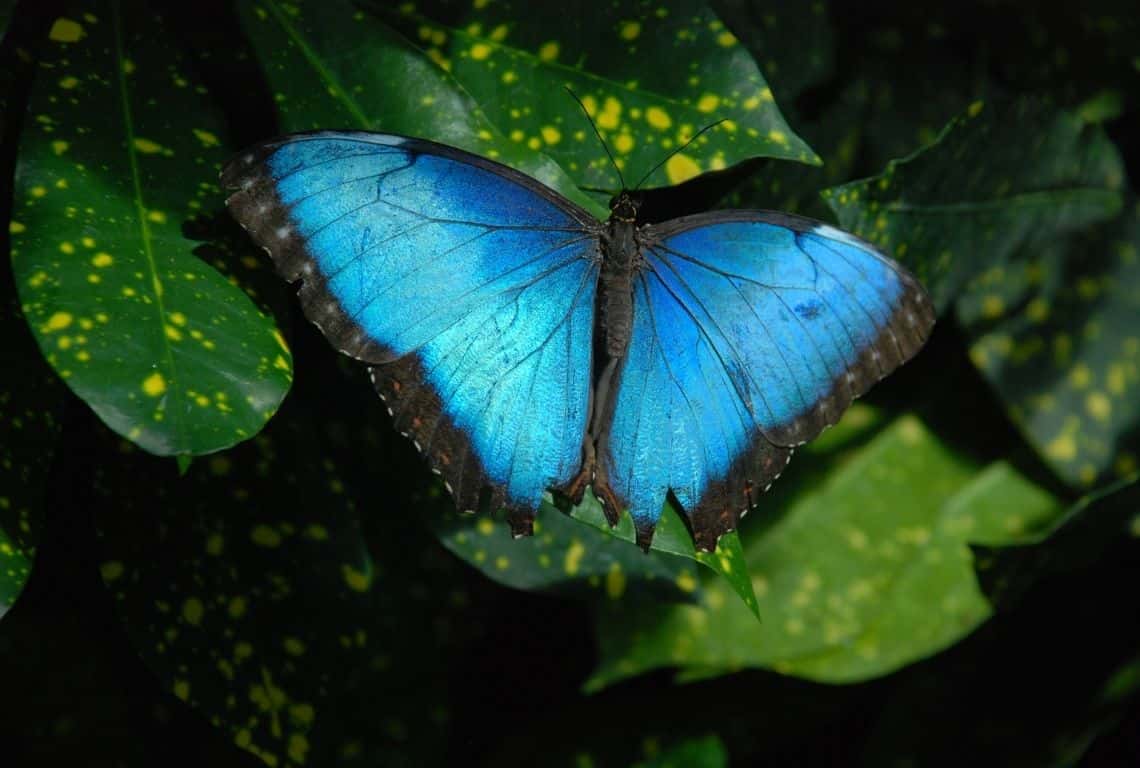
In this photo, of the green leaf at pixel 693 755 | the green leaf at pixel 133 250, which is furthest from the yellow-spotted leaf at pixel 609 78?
the green leaf at pixel 693 755

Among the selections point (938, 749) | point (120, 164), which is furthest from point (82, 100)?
point (938, 749)

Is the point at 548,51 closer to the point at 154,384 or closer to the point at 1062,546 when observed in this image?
the point at 154,384

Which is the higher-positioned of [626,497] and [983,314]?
[983,314]

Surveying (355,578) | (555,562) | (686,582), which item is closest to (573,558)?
(555,562)

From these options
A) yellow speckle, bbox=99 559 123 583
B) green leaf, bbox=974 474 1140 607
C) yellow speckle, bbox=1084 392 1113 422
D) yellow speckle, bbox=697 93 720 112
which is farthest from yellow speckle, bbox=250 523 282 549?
yellow speckle, bbox=1084 392 1113 422

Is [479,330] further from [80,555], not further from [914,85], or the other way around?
[914,85]

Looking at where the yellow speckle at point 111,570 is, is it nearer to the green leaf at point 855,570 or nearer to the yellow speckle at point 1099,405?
the green leaf at point 855,570
